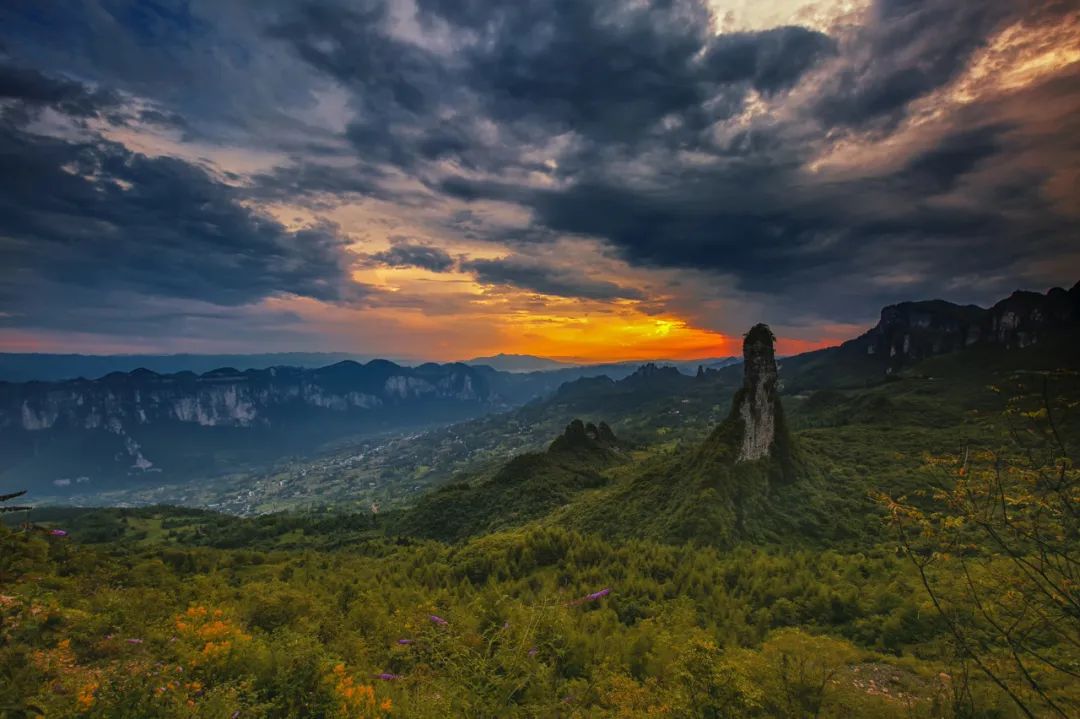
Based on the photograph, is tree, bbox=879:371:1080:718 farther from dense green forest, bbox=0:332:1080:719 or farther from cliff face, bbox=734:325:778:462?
cliff face, bbox=734:325:778:462

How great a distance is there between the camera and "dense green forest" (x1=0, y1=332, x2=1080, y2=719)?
816 cm

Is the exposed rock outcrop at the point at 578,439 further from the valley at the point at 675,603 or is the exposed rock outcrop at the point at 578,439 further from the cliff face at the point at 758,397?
the cliff face at the point at 758,397

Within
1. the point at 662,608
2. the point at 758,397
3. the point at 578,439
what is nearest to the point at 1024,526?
the point at 662,608

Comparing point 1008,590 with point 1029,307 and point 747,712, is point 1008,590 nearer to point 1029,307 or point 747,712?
point 747,712

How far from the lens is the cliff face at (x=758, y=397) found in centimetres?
5903

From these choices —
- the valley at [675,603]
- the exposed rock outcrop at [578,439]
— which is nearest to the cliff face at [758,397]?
the valley at [675,603]

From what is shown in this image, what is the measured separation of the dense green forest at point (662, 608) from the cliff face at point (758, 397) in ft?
5.06

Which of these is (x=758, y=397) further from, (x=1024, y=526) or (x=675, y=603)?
(x=1024, y=526)

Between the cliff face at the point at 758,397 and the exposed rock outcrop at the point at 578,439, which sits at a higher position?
the cliff face at the point at 758,397

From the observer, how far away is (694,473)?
58.0 metres

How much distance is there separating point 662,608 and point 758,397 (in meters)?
39.5

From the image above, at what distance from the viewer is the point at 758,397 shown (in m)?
59.8

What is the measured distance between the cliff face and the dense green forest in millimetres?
1542

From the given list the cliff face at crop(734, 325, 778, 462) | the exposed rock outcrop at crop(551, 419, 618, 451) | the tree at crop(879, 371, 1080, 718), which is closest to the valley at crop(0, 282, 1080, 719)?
the tree at crop(879, 371, 1080, 718)
